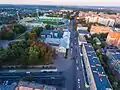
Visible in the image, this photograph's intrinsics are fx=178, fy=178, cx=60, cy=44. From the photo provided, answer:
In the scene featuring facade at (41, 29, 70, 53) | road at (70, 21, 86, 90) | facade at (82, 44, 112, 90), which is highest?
facade at (82, 44, 112, 90)

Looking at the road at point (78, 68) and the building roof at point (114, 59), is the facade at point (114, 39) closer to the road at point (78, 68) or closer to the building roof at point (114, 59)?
the road at point (78, 68)

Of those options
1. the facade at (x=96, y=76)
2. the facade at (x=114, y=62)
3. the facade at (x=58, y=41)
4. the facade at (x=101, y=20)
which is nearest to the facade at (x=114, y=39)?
the facade at (x=58, y=41)

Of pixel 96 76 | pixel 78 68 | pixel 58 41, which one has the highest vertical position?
pixel 96 76

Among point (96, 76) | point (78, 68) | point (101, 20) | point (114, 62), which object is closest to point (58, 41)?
point (78, 68)

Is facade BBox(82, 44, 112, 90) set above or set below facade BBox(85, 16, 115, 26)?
above

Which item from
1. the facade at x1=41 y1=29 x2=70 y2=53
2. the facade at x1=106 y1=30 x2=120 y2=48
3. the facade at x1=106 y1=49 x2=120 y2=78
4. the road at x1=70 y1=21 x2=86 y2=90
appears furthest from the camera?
the facade at x1=106 y1=30 x2=120 y2=48

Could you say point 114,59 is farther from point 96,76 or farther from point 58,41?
point 58,41

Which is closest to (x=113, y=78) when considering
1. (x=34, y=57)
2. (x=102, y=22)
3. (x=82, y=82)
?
(x=82, y=82)

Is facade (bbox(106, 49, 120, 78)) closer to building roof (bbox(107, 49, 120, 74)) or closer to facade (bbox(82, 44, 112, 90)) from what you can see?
building roof (bbox(107, 49, 120, 74))

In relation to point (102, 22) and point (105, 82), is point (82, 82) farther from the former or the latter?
point (102, 22)

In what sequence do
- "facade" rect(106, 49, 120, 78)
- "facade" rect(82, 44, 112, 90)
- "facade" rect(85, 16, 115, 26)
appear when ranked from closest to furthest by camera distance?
"facade" rect(82, 44, 112, 90), "facade" rect(106, 49, 120, 78), "facade" rect(85, 16, 115, 26)

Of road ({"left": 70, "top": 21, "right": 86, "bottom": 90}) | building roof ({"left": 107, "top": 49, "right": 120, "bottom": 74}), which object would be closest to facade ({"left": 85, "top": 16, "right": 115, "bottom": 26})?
road ({"left": 70, "top": 21, "right": 86, "bottom": 90})
